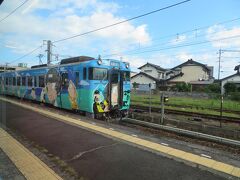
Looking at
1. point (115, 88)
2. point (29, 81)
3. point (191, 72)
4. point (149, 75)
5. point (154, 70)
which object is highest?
point (154, 70)

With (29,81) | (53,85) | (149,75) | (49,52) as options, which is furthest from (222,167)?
(149,75)

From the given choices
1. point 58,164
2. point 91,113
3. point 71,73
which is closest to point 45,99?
point 71,73

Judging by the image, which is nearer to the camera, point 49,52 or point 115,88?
point 115,88

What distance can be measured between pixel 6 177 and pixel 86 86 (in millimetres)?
6101

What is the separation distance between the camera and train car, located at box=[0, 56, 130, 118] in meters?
9.78

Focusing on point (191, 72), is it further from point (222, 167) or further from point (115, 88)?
point (222, 167)

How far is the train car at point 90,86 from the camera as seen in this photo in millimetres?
9781

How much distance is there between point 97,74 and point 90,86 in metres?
0.69

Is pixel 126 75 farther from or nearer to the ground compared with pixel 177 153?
farther from the ground

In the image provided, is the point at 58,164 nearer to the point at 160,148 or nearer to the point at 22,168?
the point at 22,168

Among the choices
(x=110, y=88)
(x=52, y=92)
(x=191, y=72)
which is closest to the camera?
(x=110, y=88)

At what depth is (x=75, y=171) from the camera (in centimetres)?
433

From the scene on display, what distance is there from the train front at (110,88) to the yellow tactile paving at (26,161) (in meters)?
4.37

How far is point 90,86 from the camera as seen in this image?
9594 millimetres
